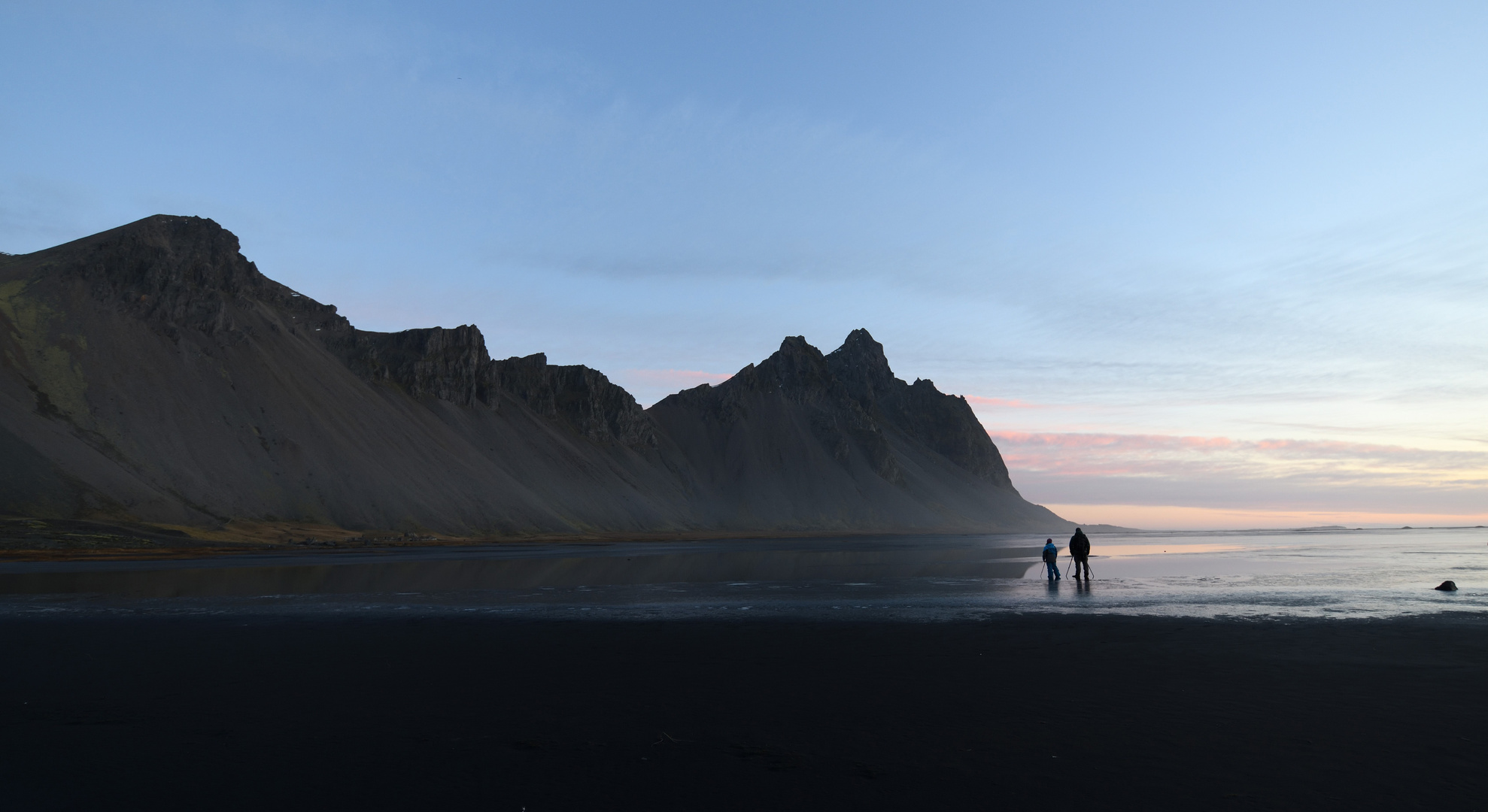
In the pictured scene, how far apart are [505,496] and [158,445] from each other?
40.7m

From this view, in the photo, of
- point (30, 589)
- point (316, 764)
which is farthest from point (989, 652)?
point (30, 589)

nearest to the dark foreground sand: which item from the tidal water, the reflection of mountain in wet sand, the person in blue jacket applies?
the tidal water

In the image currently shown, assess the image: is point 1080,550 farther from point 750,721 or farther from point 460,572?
point 460,572

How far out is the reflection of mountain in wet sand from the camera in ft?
109

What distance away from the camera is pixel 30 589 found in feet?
104

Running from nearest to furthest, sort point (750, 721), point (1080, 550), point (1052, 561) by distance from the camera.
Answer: point (750, 721)
point (1052, 561)
point (1080, 550)

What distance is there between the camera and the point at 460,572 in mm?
43406

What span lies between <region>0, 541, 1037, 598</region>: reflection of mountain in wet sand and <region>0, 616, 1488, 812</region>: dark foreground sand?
15.5 m

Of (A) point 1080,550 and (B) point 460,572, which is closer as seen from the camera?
(A) point 1080,550

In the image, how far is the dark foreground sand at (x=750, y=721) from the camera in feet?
26.6

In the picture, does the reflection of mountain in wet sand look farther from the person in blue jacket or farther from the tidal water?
the person in blue jacket

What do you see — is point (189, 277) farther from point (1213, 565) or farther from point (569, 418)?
point (1213, 565)

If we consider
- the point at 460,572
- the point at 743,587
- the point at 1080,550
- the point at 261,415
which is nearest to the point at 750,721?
the point at 743,587

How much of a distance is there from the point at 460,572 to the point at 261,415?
65.1m
